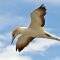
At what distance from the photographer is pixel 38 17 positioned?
86.3 feet

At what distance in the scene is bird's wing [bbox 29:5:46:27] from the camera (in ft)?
83.9

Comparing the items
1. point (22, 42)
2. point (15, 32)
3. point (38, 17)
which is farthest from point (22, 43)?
point (38, 17)

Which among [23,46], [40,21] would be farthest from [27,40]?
[40,21]

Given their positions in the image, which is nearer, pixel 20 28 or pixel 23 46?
pixel 20 28

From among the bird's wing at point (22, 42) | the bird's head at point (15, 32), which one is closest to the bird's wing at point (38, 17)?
the bird's head at point (15, 32)

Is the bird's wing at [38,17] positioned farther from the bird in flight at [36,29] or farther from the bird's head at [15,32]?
the bird's head at [15,32]

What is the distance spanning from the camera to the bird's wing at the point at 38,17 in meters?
25.6

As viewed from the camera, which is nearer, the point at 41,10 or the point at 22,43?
the point at 41,10

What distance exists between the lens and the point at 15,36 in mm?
27047

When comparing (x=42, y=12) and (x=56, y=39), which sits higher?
(x=42, y=12)

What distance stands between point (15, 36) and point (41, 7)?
292 centimetres

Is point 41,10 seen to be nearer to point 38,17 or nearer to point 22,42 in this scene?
point 38,17

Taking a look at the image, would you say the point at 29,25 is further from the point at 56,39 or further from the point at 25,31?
the point at 56,39

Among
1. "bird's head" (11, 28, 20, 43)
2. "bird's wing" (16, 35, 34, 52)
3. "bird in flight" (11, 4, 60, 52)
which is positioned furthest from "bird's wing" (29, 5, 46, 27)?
"bird's wing" (16, 35, 34, 52)
